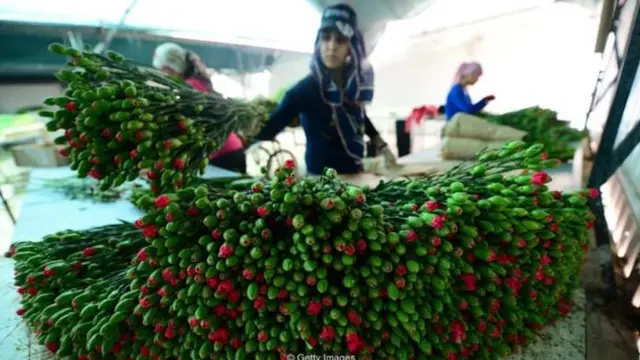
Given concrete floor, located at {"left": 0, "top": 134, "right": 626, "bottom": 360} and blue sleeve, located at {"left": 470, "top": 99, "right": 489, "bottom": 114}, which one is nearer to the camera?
concrete floor, located at {"left": 0, "top": 134, "right": 626, "bottom": 360}

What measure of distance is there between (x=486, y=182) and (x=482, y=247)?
0.13 m

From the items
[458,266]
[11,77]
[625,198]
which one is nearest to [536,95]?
[625,198]

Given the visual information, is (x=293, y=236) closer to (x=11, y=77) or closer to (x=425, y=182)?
(x=425, y=182)

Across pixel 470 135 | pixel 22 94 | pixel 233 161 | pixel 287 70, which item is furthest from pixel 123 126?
pixel 22 94

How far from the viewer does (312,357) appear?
52cm

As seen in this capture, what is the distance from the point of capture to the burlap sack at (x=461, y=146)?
1.52m

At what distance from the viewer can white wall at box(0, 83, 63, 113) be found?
203cm

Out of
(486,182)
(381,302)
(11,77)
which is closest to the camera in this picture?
(381,302)

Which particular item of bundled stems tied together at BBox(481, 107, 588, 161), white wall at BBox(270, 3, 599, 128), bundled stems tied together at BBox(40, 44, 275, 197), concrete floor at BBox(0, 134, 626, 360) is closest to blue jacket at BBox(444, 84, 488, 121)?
bundled stems tied together at BBox(481, 107, 588, 161)

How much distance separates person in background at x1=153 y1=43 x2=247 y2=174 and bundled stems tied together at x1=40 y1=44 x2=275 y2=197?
0.52 meters

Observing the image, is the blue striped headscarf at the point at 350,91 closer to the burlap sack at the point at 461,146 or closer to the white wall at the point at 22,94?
the burlap sack at the point at 461,146

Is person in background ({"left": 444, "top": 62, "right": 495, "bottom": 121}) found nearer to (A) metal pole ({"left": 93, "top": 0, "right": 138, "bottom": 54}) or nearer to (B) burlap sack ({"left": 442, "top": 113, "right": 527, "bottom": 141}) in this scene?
(B) burlap sack ({"left": 442, "top": 113, "right": 527, "bottom": 141})

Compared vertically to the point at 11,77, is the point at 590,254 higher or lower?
lower

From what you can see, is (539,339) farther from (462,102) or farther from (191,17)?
(191,17)
